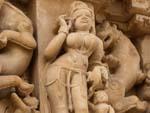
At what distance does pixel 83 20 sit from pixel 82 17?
0.02 metres

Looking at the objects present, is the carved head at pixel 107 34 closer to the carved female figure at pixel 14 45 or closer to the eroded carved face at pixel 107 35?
the eroded carved face at pixel 107 35

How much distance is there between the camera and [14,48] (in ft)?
14.0

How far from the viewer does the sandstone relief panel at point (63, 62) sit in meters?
4.13

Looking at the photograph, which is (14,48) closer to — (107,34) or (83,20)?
(83,20)

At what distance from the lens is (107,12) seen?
5.05 m

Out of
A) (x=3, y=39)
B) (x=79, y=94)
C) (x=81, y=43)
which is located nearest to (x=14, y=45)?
(x=3, y=39)

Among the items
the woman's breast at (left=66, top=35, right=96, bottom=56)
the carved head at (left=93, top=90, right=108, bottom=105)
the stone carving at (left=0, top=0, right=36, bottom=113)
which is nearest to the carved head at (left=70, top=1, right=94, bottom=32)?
the woman's breast at (left=66, top=35, right=96, bottom=56)

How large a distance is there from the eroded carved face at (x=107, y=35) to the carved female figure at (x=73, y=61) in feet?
1.16

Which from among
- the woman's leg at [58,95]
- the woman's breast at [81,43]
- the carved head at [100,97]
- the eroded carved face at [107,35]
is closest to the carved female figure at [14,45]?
the woman's leg at [58,95]

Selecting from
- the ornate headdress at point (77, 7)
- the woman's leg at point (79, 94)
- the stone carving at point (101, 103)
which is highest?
the ornate headdress at point (77, 7)

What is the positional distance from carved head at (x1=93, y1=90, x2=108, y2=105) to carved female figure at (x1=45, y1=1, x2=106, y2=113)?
15 centimetres

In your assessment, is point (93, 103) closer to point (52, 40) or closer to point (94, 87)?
point (94, 87)

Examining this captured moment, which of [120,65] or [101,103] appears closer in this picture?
[101,103]

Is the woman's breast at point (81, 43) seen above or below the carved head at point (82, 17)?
below
